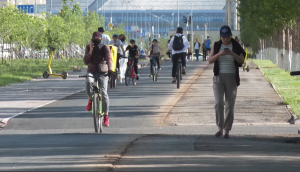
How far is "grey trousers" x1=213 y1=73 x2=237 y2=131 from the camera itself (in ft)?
43.6

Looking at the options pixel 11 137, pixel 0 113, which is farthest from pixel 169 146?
pixel 0 113

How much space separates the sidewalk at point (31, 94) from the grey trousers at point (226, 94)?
5.10m

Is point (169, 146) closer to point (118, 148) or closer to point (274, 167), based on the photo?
point (118, 148)

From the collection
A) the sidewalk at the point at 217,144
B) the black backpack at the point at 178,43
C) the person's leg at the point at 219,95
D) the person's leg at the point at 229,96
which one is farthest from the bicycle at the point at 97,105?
the black backpack at the point at 178,43

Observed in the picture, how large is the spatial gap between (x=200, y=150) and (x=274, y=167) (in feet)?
6.23

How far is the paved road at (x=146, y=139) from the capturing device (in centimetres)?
970

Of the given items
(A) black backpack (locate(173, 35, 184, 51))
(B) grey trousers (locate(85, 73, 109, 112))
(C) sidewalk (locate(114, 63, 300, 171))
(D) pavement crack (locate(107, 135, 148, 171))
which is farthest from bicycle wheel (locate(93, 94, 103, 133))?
(A) black backpack (locate(173, 35, 184, 51))

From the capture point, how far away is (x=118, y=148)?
37.2 ft

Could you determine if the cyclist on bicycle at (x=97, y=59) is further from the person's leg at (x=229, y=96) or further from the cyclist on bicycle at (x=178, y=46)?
the cyclist on bicycle at (x=178, y=46)

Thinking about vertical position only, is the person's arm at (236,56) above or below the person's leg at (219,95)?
above

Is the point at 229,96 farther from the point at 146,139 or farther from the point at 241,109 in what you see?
the point at 241,109

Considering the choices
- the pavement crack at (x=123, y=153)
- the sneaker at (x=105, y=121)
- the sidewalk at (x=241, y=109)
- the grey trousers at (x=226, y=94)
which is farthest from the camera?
the sidewalk at (x=241, y=109)

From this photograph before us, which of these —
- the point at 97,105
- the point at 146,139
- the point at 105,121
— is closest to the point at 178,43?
the point at 105,121

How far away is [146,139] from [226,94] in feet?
5.30
